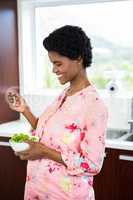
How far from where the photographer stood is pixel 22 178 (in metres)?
2.46

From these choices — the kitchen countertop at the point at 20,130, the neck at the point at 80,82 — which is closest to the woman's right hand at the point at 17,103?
the neck at the point at 80,82

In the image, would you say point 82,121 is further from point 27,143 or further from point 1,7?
point 1,7

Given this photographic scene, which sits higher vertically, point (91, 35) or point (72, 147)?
point (91, 35)

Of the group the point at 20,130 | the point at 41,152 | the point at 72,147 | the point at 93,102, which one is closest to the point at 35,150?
the point at 41,152

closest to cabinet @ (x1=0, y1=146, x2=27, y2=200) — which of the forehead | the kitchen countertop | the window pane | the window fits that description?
the kitchen countertop

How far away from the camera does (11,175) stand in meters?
2.50

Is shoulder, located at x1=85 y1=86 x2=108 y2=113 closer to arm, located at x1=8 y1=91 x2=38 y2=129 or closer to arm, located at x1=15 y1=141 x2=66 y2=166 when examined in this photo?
arm, located at x1=15 y1=141 x2=66 y2=166

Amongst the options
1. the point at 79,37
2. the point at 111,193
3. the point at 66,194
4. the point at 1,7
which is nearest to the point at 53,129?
the point at 66,194

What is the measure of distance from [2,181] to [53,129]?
1.44m

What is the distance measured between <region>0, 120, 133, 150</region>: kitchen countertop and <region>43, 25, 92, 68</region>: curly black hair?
0.99 m

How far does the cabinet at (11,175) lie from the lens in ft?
8.08

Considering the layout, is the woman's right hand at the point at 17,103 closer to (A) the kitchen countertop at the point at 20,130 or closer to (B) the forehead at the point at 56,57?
(B) the forehead at the point at 56,57

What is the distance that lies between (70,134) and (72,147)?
0.05 m

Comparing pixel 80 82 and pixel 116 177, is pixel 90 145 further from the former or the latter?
pixel 116 177
